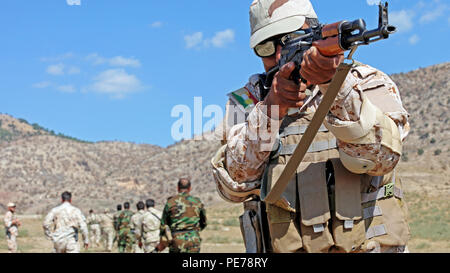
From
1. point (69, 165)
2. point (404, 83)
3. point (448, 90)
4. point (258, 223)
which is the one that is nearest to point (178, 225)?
point (258, 223)

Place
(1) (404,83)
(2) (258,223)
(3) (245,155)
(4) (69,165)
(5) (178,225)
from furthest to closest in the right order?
(4) (69,165)
(1) (404,83)
(5) (178,225)
(2) (258,223)
(3) (245,155)

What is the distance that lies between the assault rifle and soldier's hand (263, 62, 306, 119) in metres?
0.03

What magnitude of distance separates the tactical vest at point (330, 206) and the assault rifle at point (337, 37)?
21.2 inches

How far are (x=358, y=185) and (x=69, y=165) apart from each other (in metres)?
88.9

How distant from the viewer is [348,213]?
293 cm

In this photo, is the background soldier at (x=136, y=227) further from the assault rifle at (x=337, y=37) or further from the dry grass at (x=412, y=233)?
the assault rifle at (x=337, y=37)

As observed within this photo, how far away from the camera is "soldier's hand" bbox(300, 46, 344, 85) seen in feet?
8.05

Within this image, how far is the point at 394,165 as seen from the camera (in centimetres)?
281

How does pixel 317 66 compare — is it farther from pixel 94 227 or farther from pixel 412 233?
pixel 94 227

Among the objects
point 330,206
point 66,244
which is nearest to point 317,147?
point 330,206

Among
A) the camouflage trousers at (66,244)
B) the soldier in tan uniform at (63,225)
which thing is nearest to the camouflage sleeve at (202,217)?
the soldier in tan uniform at (63,225)

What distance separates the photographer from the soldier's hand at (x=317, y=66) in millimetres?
2455
